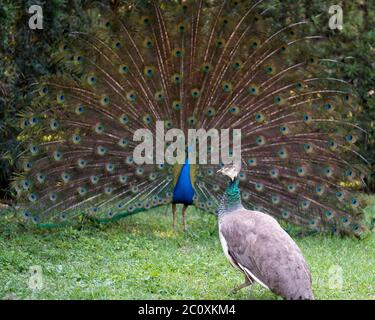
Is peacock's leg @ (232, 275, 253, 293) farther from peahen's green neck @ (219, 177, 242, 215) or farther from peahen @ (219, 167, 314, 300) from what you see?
peahen's green neck @ (219, 177, 242, 215)

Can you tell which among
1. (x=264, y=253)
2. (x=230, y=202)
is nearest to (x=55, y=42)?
(x=230, y=202)

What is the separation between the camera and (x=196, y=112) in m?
7.98

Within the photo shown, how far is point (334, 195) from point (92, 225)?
265 centimetres

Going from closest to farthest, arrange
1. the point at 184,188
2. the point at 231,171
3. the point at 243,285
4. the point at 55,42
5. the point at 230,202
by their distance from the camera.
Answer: the point at 243,285 < the point at 230,202 < the point at 231,171 < the point at 184,188 < the point at 55,42

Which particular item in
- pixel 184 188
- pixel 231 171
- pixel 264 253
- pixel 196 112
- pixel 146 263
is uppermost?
pixel 196 112

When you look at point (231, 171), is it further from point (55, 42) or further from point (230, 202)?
point (55, 42)

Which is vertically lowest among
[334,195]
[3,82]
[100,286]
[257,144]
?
[100,286]

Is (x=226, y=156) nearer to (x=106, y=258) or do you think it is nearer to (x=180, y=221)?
(x=180, y=221)

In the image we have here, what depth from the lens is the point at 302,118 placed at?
7.84 metres

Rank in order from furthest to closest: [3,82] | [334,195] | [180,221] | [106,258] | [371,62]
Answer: [371,62] → [3,82] → [180,221] → [334,195] → [106,258]

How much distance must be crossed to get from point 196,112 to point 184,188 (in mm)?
850

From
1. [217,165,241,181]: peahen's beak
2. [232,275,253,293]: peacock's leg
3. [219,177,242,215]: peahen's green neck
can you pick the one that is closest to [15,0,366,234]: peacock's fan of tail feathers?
[217,165,241,181]: peahen's beak

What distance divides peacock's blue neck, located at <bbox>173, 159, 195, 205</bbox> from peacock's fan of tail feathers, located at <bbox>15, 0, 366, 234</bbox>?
0.28 ft

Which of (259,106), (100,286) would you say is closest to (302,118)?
(259,106)
